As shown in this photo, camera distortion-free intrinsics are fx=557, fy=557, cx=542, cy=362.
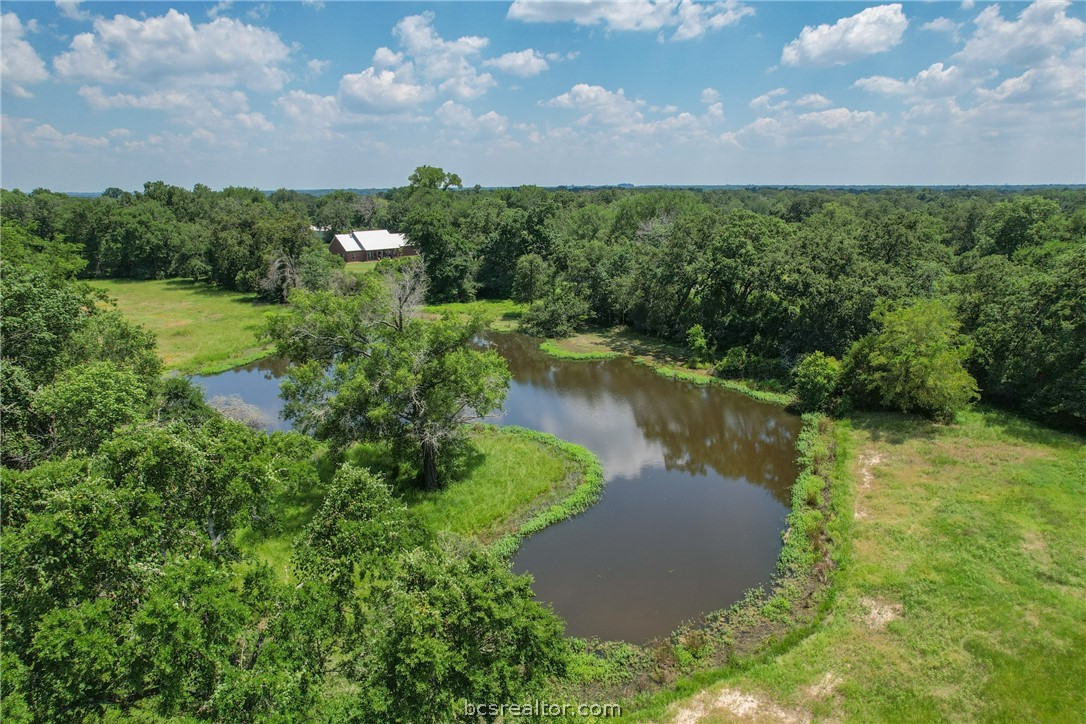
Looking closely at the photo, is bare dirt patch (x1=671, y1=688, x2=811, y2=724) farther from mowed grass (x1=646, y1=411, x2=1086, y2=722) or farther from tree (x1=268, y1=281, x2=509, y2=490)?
tree (x1=268, y1=281, x2=509, y2=490)

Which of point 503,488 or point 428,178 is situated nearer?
point 503,488

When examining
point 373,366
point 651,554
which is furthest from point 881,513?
point 373,366

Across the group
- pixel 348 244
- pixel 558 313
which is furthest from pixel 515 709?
pixel 348 244

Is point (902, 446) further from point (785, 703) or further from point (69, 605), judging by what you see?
point (69, 605)

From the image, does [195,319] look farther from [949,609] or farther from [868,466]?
[949,609]

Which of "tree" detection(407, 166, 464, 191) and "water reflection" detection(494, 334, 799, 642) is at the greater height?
"tree" detection(407, 166, 464, 191)

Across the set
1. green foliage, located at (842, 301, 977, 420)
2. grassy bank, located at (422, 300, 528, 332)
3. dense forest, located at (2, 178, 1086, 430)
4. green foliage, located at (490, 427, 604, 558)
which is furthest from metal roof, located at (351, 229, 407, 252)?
green foliage, located at (842, 301, 977, 420)
